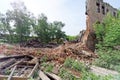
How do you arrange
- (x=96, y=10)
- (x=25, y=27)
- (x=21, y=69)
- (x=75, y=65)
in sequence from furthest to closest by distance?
1. (x=25, y=27)
2. (x=96, y=10)
3. (x=75, y=65)
4. (x=21, y=69)

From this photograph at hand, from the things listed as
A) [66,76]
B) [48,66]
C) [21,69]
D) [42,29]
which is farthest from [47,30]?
[66,76]

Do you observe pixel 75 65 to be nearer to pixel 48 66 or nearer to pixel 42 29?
pixel 48 66

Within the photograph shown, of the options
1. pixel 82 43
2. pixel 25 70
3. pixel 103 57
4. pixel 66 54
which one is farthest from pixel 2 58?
pixel 82 43

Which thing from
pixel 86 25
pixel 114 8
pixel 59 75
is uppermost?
pixel 114 8

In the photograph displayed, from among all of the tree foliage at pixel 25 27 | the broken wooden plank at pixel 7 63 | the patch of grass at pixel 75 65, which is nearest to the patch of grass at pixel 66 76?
the patch of grass at pixel 75 65

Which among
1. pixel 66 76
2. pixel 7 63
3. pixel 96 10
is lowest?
pixel 66 76

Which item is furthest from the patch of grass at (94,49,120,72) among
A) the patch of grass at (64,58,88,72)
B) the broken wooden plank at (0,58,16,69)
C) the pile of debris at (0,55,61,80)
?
the broken wooden plank at (0,58,16,69)

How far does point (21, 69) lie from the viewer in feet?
38.8

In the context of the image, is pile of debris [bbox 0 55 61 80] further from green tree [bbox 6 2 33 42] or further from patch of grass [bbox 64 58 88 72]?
green tree [bbox 6 2 33 42]

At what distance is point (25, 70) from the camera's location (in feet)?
38.4

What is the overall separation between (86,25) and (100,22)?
152cm

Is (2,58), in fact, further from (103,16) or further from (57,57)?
(103,16)

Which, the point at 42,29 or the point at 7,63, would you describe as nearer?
the point at 7,63

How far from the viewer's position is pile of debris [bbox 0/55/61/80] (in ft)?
34.1
